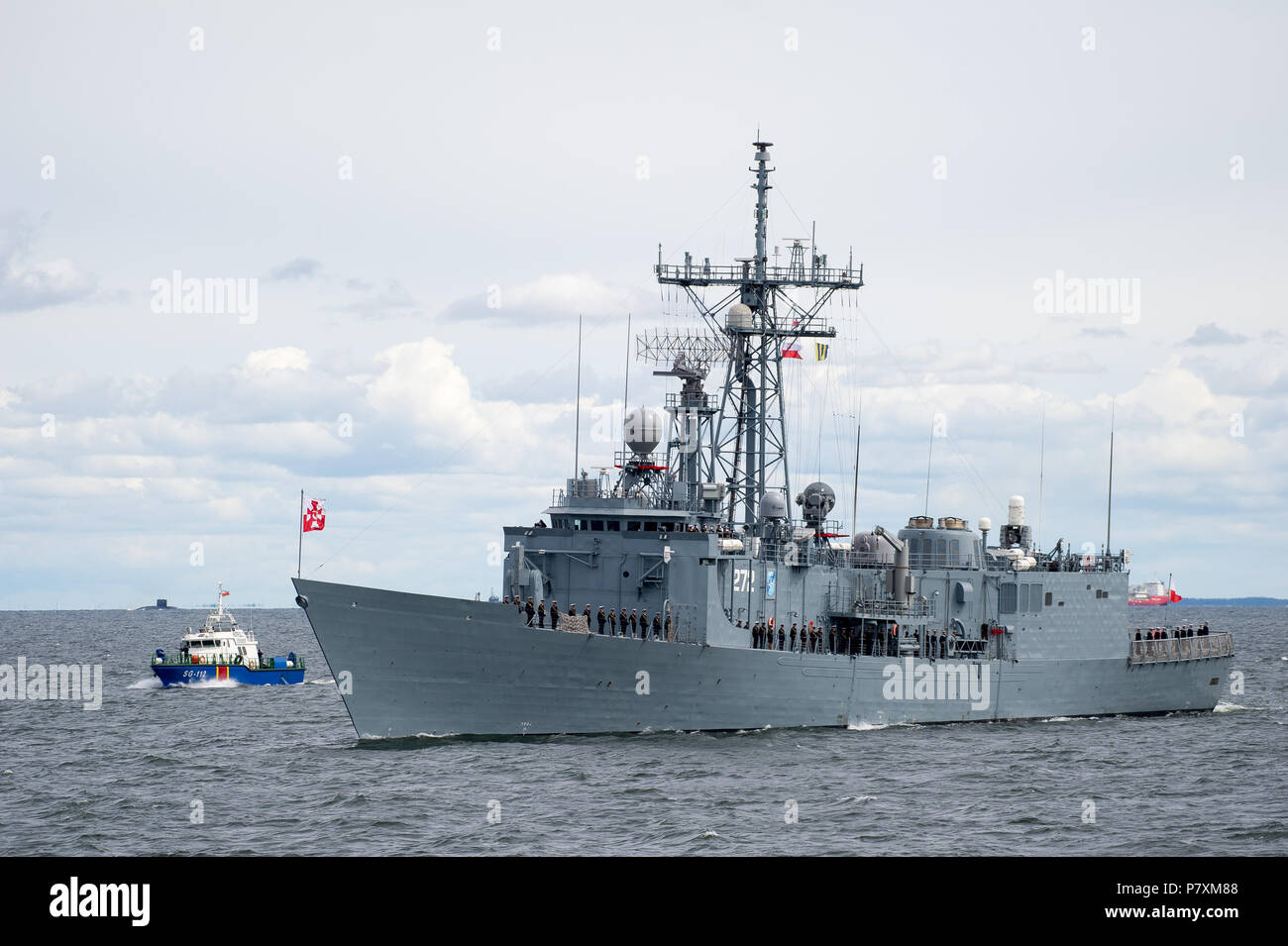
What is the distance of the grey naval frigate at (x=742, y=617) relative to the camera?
105 ft

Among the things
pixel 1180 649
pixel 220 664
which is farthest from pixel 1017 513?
pixel 220 664

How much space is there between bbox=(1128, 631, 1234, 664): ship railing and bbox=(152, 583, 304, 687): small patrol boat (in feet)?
105

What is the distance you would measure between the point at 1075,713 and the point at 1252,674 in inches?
1327

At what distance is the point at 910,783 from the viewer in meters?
30.1

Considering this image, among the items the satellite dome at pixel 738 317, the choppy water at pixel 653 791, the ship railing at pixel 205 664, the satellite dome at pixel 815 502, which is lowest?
the ship railing at pixel 205 664

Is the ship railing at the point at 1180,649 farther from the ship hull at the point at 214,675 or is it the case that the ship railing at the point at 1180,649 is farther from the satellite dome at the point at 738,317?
the ship hull at the point at 214,675

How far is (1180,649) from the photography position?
47.7m

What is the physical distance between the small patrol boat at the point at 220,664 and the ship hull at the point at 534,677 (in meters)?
28.9

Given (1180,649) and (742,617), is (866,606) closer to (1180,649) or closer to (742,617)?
Result: (742,617)

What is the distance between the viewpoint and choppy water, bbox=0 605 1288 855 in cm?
2412

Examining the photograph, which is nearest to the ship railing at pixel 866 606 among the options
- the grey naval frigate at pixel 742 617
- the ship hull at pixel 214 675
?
the grey naval frigate at pixel 742 617

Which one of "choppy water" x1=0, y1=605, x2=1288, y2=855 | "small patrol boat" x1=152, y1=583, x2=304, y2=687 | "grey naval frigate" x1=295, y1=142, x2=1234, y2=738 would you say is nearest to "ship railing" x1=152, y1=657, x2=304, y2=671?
"small patrol boat" x1=152, y1=583, x2=304, y2=687

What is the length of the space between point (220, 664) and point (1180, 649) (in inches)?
1414

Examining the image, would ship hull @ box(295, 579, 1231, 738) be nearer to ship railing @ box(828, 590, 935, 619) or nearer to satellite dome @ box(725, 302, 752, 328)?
ship railing @ box(828, 590, 935, 619)
